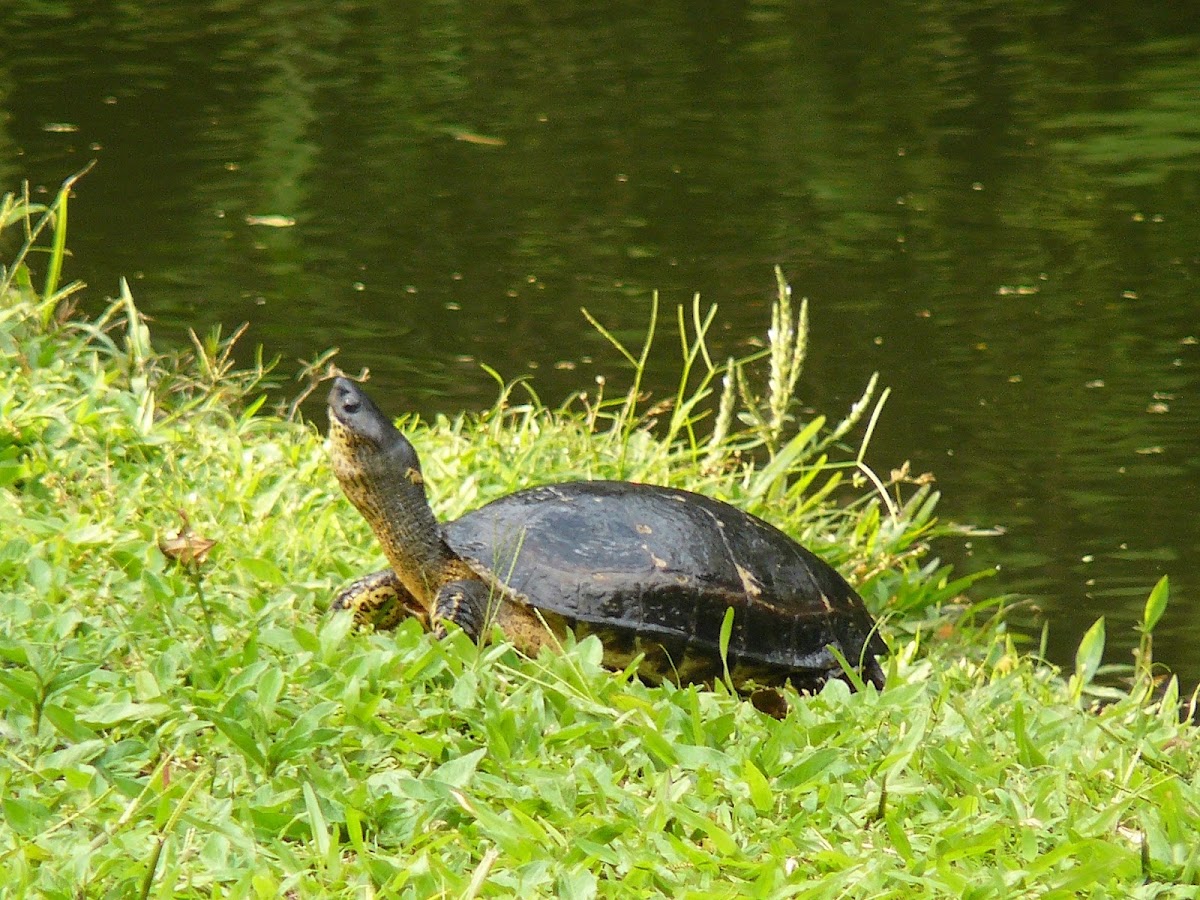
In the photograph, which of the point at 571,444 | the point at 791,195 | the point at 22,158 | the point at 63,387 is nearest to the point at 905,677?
the point at 571,444

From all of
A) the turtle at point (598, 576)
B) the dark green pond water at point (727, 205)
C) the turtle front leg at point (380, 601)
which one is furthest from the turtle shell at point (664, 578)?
the dark green pond water at point (727, 205)

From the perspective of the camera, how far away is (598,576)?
3066 mm

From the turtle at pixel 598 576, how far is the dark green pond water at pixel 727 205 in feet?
4.97

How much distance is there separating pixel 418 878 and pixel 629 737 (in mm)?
552

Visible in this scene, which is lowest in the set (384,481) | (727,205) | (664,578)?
(727,205)

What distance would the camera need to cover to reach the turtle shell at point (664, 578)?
120 inches

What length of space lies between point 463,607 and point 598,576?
A: 276mm

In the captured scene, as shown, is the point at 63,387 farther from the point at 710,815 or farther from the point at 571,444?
the point at 710,815

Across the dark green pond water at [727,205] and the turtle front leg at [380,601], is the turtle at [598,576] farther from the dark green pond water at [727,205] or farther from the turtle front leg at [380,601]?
the dark green pond water at [727,205]

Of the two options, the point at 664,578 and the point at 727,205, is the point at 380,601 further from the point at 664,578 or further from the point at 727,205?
the point at 727,205

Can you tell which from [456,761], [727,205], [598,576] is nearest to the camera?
[456,761]

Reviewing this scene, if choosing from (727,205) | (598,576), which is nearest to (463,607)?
(598,576)

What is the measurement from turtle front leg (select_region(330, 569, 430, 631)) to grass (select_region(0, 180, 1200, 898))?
0.08 meters

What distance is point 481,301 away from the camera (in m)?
6.86
